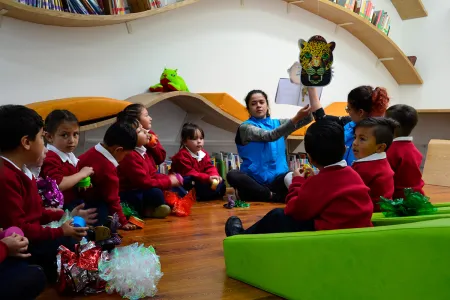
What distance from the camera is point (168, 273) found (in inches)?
68.9

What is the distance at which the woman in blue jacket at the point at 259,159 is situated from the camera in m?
3.53

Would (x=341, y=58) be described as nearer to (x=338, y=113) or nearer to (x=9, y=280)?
(x=338, y=113)

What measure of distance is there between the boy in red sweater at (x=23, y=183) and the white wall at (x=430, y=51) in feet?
17.8

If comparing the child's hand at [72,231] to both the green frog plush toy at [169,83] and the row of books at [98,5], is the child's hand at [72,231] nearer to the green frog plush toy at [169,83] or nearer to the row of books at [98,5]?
the row of books at [98,5]

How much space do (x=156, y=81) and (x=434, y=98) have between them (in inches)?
150

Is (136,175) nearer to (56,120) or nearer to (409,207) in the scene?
(56,120)

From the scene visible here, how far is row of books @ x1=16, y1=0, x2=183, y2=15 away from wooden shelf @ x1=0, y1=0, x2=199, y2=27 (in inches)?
2.6

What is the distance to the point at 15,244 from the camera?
1.33m

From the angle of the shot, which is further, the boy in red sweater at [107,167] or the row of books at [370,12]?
the row of books at [370,12]

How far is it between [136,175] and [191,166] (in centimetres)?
83

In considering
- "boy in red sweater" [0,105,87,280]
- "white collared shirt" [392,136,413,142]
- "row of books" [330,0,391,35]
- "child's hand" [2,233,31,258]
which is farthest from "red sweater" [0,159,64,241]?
"row of books" [330,0,391,35]

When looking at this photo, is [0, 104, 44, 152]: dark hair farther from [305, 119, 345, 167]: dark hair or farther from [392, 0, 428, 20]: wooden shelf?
[392, 0, 428, 20]: wooden shelf

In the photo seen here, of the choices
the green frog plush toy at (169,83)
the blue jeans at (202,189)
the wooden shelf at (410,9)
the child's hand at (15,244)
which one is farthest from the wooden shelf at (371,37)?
the child's hand at (15,244)

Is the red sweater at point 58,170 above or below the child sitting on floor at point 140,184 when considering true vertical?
above
